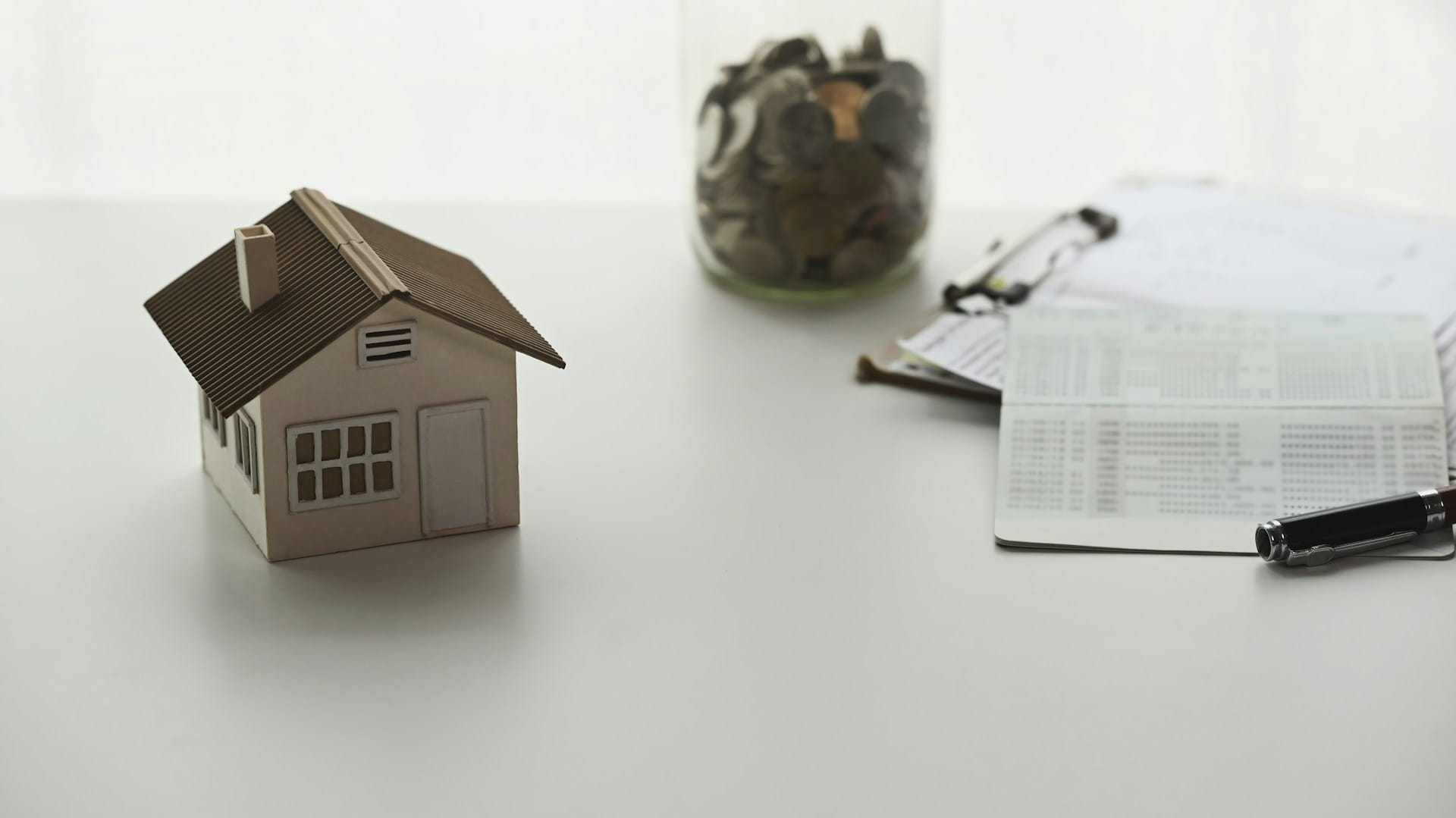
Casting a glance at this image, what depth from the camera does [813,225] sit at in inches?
48.1

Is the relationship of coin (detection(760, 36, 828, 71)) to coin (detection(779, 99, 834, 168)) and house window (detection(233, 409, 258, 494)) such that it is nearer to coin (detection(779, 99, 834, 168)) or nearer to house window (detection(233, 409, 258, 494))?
coin (detection(779, 99, 834, 168))

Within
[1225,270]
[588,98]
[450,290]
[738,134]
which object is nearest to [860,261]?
[738,134]

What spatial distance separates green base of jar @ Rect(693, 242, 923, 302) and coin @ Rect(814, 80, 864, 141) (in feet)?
0.44

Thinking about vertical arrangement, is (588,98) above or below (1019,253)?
above

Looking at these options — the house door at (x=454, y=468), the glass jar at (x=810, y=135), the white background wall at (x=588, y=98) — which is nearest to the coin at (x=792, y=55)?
the glass jar at (x=810, y=135)

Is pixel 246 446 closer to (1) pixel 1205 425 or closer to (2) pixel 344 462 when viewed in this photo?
(2) pixel 344 462

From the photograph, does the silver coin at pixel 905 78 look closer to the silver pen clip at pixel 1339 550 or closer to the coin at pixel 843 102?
the coin at pixel 843 102

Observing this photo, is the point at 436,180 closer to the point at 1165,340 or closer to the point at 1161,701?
the point at 1165,340

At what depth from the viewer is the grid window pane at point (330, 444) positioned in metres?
0.83

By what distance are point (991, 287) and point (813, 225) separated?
15cm

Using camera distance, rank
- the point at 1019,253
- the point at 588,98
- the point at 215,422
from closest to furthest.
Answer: the point at 215,422 → the point at 1019,253 → the point at 588,98

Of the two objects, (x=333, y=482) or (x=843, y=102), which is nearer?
(x=333, y=482)

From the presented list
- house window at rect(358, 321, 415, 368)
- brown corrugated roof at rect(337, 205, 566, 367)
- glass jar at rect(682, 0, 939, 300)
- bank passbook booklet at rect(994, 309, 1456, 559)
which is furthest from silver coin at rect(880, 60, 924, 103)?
house window at rect(358, 321, 415, 368)

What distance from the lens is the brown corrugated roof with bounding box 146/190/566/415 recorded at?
0.80 meters
